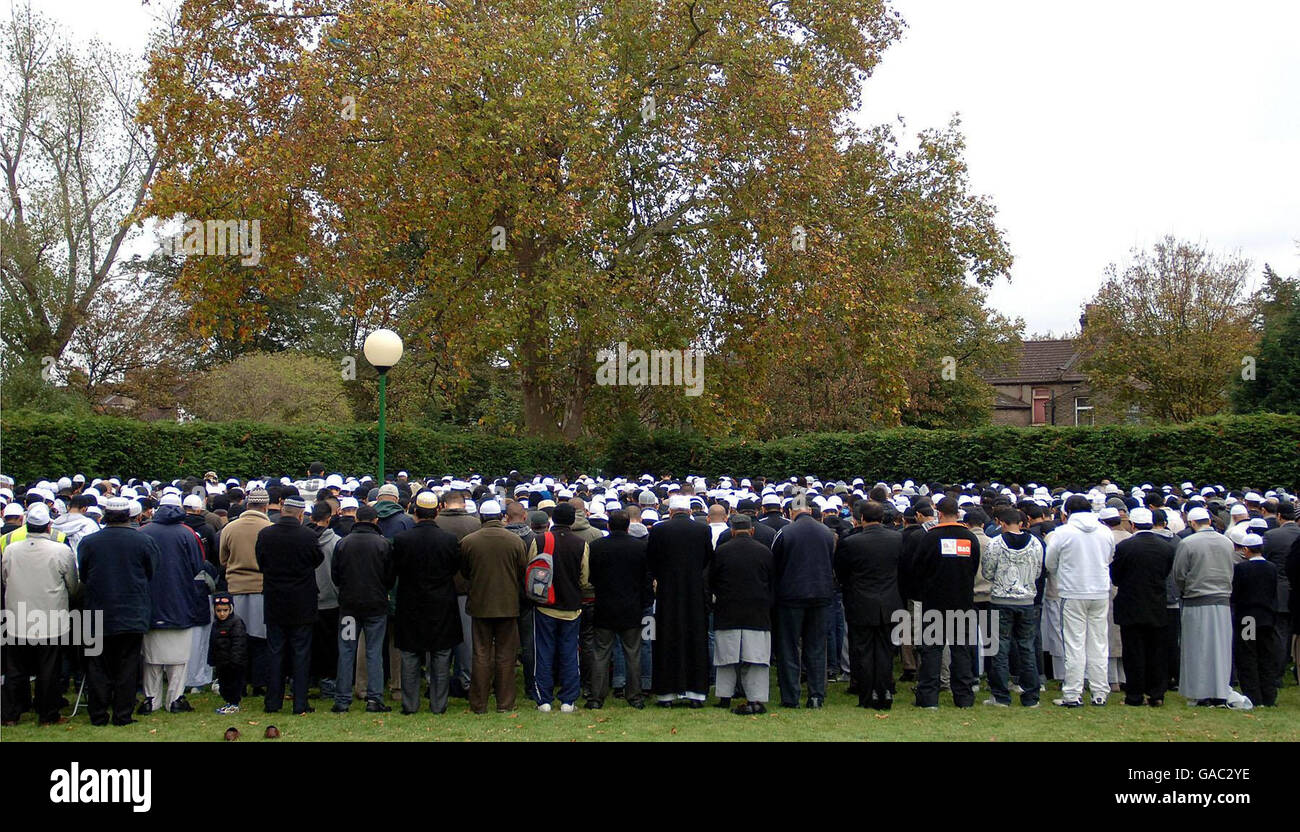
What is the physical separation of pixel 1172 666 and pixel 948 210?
19473 mm

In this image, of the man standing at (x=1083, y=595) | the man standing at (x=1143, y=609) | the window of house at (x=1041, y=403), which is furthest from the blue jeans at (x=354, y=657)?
the window of house at (x=1041, y=403)

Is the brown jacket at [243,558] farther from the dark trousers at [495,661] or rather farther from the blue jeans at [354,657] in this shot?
the dark trousers at [495,661]

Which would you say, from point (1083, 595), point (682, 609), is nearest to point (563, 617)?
point (682, 609)

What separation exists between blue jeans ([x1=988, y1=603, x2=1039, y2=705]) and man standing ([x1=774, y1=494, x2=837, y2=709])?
1.65m

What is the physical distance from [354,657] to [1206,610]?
27.1ft

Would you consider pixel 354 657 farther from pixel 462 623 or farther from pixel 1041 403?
pixel 1041 403

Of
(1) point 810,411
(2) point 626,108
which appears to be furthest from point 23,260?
(1) point 810,411

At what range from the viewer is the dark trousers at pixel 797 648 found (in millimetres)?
9883

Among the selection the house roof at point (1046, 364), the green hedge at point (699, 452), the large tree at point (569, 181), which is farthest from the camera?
the house roof at point (1046, 364)

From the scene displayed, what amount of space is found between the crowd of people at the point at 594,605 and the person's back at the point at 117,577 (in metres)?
0.02

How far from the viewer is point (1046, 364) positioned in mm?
65250

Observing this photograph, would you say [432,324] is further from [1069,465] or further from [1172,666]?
[1172,666]

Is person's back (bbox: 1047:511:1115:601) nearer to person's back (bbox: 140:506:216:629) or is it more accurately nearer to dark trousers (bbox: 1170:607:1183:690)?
dark trousers (bbox: 1170:607:1183:690)

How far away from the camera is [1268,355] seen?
1309 inches
